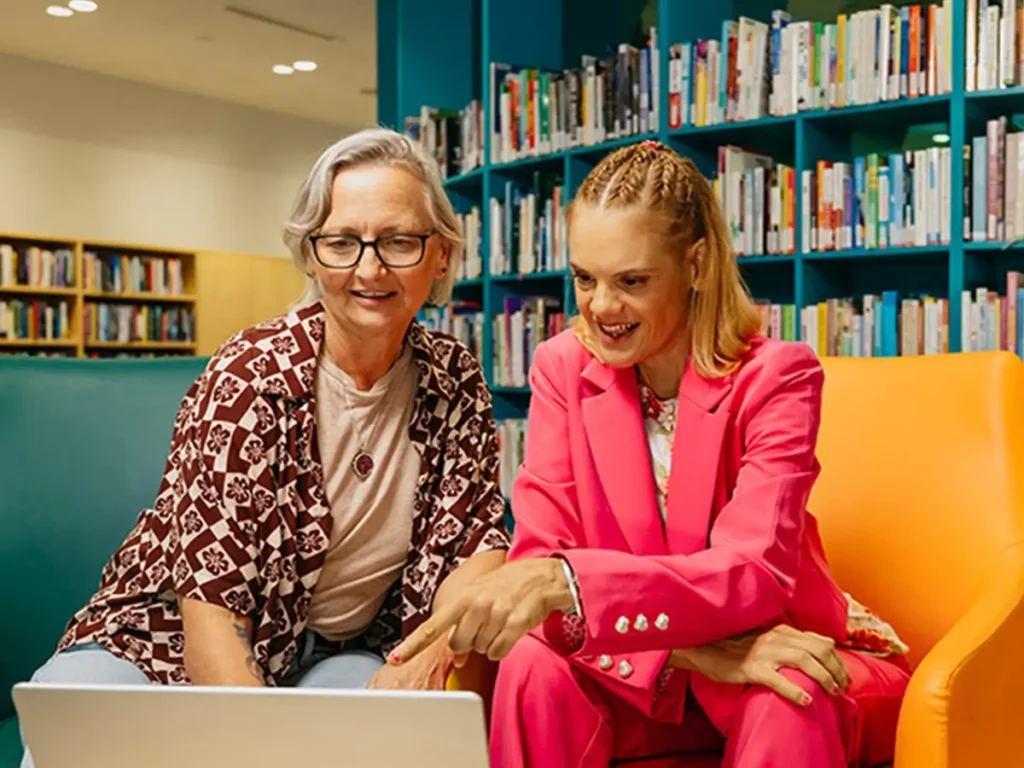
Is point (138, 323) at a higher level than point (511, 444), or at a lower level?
higher

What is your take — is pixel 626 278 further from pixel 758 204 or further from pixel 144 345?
pixel 144 345

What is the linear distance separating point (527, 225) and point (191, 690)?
3.31 m

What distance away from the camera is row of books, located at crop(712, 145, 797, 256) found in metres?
3.38

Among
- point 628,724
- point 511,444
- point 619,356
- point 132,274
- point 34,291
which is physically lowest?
point 628,724

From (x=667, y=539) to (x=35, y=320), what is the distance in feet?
22.2

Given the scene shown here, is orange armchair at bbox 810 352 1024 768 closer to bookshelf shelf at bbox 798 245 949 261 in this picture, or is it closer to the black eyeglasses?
the black eyeglasses

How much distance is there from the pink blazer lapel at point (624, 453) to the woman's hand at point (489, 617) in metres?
A: 0.24

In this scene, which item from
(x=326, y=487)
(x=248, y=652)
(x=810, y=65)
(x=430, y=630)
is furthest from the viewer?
(x=810, y=65)

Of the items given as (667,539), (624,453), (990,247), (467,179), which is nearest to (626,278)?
(624,453)

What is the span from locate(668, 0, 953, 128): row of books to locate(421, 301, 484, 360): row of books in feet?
4.03

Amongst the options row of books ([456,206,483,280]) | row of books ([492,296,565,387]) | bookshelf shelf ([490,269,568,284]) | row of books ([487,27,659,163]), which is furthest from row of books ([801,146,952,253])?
row of books ([456,206,483,280])

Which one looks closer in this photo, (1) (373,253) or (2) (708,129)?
(1) (373,253)

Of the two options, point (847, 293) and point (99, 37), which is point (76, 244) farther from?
point (847, 293)

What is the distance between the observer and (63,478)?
5.99ft
